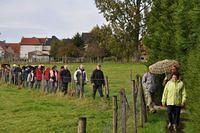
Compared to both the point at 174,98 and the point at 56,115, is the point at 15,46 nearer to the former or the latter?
the point at 56,115

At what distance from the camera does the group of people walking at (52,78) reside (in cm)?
2616

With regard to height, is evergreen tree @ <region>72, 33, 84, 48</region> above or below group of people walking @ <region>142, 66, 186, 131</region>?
above


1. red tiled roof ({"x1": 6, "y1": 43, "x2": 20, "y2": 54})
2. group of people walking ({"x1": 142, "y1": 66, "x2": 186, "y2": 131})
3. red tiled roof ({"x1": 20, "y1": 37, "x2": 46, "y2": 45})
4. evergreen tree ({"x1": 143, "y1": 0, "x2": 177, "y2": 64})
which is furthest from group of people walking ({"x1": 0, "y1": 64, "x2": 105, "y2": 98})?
red tiled roof ({"x1": 6, "y1": 43, "x2": 20, "y2": 54})

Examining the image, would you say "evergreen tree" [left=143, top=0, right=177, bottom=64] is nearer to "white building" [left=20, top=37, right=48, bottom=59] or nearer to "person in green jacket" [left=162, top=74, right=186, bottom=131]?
"person in green jacket" [left=162, top=74, right=186, bottom=131]

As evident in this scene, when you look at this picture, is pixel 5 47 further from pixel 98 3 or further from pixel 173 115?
pixel 173 115

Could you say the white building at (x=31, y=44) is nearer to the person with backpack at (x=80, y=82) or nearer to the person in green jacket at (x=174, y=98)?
the person with backpack at (x=80, y=82)

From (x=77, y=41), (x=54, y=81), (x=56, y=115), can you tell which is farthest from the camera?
(x=77, y=41)

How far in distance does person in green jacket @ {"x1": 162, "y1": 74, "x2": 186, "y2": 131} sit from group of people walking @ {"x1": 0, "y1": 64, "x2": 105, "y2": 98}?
10483 millimetres

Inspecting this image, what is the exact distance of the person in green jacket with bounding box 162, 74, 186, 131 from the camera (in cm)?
1520

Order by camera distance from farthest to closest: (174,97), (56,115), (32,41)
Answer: (32,41)
(56,115)
(174,97)

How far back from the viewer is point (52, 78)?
30000 millimetres

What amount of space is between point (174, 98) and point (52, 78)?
15.5m

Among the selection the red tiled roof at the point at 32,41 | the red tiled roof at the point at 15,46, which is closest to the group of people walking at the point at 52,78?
the red tiled roof at the point at 32,41

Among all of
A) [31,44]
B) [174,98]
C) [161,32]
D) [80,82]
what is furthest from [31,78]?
[31,44]
